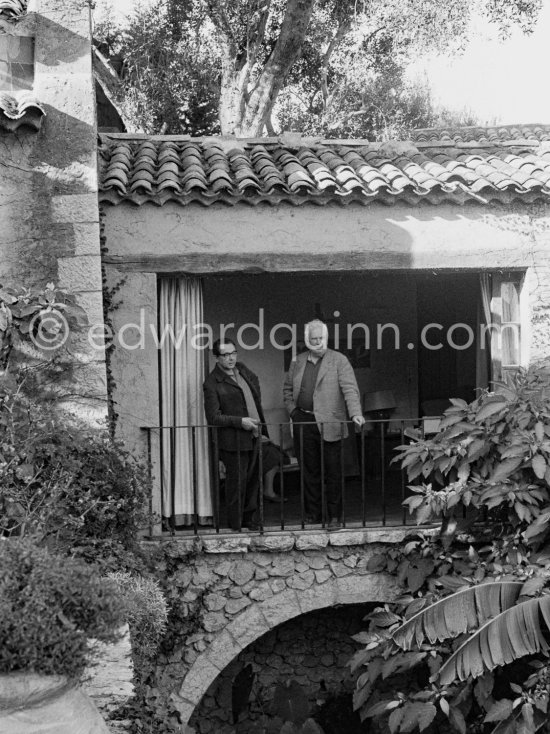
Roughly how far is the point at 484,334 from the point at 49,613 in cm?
608

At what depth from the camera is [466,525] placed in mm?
7199

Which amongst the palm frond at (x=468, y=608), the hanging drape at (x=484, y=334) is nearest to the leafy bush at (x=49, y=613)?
the palm frond at (x=468, y=608)

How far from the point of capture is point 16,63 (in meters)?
6.99

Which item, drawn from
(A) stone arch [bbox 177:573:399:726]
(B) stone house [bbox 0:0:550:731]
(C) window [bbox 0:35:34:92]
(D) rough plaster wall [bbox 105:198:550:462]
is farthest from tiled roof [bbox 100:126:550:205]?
(A) stone arch [bbox 177:573:399:726]

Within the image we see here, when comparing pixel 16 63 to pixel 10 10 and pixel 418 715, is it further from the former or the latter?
pixel 418 715

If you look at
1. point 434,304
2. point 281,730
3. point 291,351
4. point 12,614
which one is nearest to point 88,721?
point 12,614

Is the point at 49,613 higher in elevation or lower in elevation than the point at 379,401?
lower

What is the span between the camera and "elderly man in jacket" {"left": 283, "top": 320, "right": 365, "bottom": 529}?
7.71 m

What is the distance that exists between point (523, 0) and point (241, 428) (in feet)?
34.0

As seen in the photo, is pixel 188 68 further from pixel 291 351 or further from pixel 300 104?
pixel 291 351

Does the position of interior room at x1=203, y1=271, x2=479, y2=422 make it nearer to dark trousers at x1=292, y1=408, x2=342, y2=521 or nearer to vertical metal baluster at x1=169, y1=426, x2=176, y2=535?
dark trousers at x1=292, y1=408, x2=342, y2=521

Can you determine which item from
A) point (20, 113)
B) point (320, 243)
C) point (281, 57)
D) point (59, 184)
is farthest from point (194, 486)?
point (281, 57)

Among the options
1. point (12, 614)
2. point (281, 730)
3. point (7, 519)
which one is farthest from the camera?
point (281, 730)

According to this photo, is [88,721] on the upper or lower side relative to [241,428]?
lower
